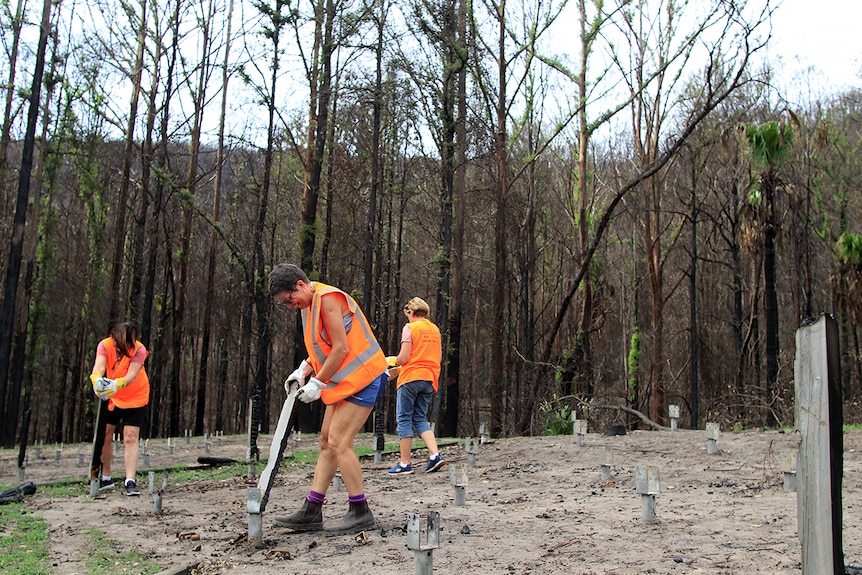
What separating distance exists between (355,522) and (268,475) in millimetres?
693

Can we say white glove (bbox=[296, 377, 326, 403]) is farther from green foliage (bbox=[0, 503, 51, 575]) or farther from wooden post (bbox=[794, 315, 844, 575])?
wooden post (bbox=[794, 315, 844, 575])

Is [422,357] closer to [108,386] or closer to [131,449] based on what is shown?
[131,449]

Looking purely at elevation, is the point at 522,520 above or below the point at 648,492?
below

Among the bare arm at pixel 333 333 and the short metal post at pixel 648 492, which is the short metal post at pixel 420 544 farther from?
the short metal post at pixel 648 492

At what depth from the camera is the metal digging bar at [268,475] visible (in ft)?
17.7

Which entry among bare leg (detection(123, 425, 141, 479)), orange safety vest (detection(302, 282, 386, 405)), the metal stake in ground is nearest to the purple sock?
orange safety vest (detection(302, 282, 386, 405))

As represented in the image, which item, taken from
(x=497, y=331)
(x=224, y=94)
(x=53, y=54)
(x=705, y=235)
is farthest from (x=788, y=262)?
(x=53, y=54)

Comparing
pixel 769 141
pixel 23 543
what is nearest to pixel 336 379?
pixel 23 543

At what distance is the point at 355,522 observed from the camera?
5.71 metres

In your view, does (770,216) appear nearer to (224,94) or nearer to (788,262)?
(788,262)

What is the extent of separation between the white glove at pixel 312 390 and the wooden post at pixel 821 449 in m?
3.35

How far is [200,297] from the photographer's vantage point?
37125 millimetres

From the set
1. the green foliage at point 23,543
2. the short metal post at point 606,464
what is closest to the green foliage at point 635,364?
the short metal post at point 606,464

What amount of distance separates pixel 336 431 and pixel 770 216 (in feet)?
66.4
